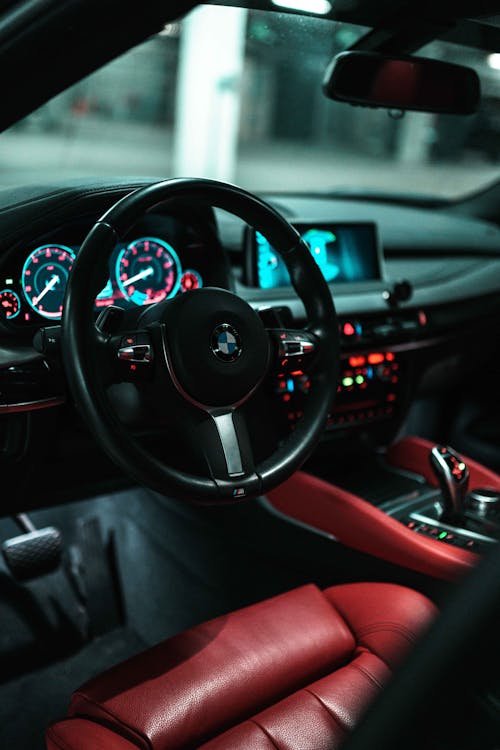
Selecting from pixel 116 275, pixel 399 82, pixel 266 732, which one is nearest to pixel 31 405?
pixel 116 275

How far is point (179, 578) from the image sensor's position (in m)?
2.30

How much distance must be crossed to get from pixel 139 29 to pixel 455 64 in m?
0.84

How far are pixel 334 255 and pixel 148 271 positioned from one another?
68 cm

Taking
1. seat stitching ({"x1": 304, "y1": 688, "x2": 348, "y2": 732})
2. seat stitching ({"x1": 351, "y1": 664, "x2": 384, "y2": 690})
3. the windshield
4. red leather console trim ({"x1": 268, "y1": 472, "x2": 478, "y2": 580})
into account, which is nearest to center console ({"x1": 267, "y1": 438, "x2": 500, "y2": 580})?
red leather console trim ({"x1": 268, "y1": 472, "x2": 478, "y2": 580})

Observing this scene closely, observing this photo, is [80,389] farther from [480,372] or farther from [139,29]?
[480,372]

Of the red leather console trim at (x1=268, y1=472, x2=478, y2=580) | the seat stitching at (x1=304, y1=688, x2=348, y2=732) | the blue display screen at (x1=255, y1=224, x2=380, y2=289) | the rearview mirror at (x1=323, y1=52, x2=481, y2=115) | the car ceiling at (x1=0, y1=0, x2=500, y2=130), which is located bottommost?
the seat stitching at (x1=304, y1=688, x2=348, y2=732)

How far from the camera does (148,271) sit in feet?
5.74

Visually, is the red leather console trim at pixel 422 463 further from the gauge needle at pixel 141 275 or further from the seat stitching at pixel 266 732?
the seat stitching at pixel 266 732

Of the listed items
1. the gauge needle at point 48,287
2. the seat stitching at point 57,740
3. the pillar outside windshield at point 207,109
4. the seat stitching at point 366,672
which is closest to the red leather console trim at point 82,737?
the seat stitching at point 57,740

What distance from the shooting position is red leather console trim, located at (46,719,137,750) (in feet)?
3.88

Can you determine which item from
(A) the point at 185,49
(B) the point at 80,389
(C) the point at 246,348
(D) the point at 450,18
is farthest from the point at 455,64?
(A) the point at 185,49

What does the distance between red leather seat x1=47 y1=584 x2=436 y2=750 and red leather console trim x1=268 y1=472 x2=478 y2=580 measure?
29 cm

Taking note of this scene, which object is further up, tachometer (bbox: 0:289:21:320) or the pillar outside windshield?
the pillar outside windshield

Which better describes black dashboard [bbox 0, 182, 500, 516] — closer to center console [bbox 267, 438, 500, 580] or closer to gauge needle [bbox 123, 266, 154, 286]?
gauge needle [bbox 123, 266, 154, 286]
